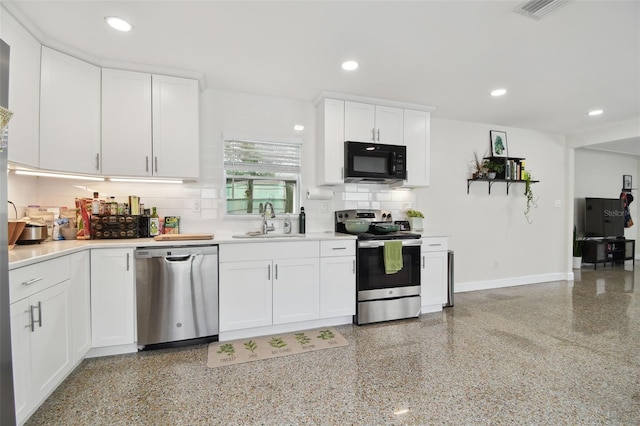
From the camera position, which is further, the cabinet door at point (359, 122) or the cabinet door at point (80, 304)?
the cabinet door at point (359, 122)

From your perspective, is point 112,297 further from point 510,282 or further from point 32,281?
point 510,282

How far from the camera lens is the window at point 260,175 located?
11.1ft

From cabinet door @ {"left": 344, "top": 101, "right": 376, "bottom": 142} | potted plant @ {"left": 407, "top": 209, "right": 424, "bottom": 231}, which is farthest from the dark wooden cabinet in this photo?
cabinet door @ {"left": 344, "top": 101, "right": 376, "bottom": 142}

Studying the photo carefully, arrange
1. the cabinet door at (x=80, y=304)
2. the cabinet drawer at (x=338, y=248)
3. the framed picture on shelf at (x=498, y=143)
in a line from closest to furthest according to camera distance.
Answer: the cabinet door at (x=80, y=304) → the cabinet drawer at (x=338, y=248) → the framed picture on shelf at (x=498, y=143)

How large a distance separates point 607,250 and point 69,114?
9037mm

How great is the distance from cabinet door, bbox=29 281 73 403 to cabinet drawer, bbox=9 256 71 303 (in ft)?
0.15

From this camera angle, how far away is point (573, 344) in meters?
2.69

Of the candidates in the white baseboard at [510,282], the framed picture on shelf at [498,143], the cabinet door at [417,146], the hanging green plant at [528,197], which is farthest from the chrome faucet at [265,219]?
the hanging green plant at [528,197]

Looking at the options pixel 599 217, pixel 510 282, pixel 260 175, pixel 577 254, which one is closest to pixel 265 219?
pixel 260 175

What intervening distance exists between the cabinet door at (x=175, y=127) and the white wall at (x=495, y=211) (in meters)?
3.03

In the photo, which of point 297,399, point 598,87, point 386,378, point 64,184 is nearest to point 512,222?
point 598,87

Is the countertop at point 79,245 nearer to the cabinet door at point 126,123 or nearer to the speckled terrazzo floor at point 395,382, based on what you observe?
the cabinet door at point 126,123

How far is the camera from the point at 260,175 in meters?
3.48

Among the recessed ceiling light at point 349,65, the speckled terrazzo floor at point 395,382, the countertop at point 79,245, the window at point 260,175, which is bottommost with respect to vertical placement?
the speckled terrazzo floor at point 395,382
